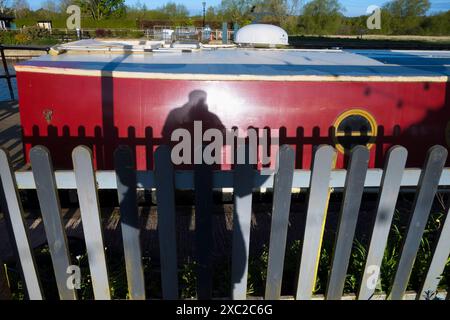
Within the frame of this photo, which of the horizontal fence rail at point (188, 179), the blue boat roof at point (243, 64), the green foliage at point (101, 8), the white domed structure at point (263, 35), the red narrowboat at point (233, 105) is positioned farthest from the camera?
the green foliage at point (101, 8)

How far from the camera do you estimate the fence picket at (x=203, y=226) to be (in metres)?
1.96

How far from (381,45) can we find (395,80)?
29.7m

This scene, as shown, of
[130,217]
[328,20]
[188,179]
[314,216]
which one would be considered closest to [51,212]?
[130,217]

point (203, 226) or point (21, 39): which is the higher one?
→ point (203, 226)

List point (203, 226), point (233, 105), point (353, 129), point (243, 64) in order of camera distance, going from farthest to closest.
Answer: point (243, 64), point (353, 129), point (233, 105), point (203, 226)

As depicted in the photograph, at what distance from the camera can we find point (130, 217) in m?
2.06

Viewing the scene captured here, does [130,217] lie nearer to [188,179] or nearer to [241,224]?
[188,179]

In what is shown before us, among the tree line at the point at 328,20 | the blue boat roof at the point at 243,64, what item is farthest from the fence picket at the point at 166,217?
the tree line at the point at 328,20

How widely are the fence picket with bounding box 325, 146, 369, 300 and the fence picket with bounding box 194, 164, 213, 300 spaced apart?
727 millimetres

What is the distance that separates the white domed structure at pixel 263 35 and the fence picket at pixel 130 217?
7073 mm

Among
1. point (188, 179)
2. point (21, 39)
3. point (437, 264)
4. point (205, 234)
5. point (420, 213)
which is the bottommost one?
point (21, 39)

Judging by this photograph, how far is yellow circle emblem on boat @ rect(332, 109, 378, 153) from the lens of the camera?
4.92m

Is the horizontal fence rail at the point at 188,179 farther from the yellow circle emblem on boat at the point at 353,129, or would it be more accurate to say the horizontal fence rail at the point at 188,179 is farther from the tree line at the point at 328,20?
the tree line at the point at 328,20

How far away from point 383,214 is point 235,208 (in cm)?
85
